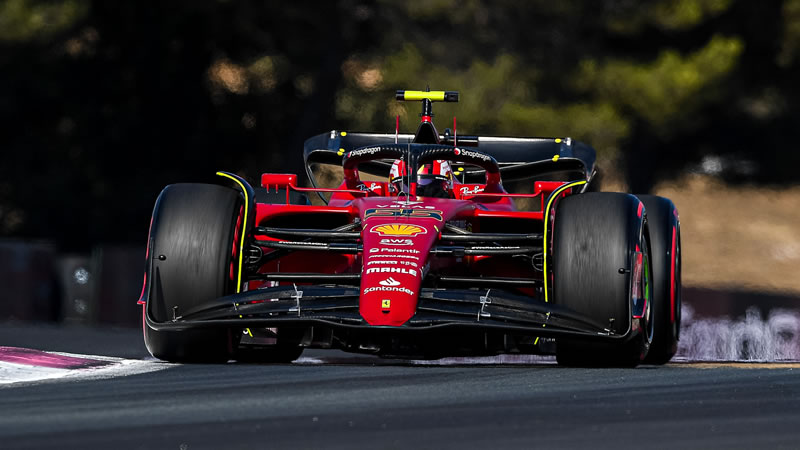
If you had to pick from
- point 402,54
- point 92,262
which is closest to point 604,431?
point 92,262

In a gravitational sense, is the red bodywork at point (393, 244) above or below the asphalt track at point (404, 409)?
above

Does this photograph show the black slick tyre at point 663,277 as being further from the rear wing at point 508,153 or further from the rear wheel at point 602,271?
the rear wing at point 508,153

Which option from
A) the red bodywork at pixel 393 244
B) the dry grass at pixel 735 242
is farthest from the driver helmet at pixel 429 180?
the dry grass at pixel 735 242

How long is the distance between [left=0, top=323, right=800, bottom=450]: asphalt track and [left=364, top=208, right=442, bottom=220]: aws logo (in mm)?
865

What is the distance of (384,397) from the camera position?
21.4 feet

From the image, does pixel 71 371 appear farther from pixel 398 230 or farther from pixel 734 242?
pixel 734 242

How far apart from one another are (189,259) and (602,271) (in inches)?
85.5

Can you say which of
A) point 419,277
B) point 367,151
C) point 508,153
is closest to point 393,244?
point 419,277

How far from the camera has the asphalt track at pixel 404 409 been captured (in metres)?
5.28

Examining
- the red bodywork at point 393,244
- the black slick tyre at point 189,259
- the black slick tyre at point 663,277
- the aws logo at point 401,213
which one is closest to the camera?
the red bodywork at point 393,244

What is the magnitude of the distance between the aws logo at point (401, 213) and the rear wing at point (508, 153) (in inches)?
117

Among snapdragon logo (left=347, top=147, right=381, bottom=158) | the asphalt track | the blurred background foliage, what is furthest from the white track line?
the blurred background foliage

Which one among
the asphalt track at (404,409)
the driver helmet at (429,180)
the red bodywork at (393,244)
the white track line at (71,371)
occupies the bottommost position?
the asphalt track at (404,409)

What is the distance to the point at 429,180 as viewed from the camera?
9.93 meters
